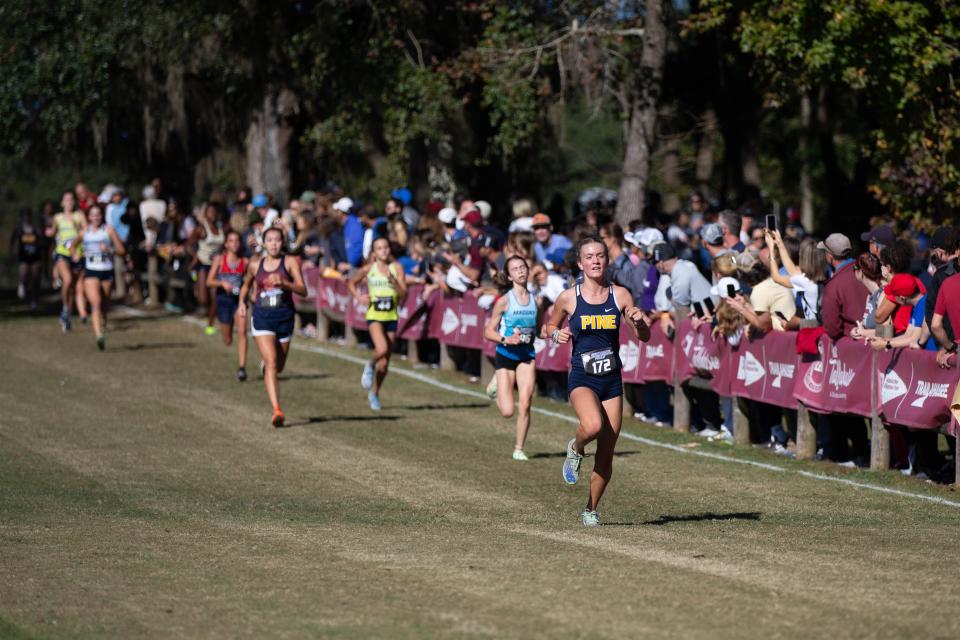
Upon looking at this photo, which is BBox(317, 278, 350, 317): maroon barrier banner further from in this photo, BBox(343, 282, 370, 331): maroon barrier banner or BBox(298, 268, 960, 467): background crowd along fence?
BBox(298, 268, 960, 467): background crowd along fence

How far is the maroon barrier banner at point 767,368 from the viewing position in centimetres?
1567

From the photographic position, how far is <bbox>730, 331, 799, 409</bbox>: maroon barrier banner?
51.4 ft

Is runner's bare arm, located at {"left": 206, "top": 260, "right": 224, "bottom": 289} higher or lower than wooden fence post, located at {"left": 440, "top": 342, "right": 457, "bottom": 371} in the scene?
higher

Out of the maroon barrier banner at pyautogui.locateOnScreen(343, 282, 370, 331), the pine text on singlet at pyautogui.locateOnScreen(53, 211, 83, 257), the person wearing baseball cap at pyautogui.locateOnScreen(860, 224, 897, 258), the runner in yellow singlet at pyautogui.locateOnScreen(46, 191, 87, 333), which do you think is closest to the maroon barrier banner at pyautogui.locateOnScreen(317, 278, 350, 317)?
the maroon barrier banner at pyautogui.locateOnScreen(343, 282, 370, 331)

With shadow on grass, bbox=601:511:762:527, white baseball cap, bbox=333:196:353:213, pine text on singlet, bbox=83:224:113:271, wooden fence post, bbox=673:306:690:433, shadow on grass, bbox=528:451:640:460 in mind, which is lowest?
shadow on grass, bbox=601:511:762:527

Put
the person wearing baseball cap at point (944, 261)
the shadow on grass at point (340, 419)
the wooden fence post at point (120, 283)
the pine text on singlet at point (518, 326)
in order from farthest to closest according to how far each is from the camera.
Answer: the wooden fence post at point (120, 283) → the shadow on grass at point (340, 419) → the pine text on singlet at point (518, 326) → the person wearing baseball cap at point (944, 261)

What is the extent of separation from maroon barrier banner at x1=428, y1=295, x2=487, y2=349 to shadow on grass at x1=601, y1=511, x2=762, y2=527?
936cm

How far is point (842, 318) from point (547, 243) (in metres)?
6.51

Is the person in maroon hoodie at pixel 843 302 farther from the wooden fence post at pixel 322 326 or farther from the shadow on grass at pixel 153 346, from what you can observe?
the wooden fence post at pixel 322 326

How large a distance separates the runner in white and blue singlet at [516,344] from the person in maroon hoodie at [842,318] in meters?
2.68

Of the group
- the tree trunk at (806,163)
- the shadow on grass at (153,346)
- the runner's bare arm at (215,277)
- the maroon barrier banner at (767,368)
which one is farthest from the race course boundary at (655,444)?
the tree trunk at (806,163)

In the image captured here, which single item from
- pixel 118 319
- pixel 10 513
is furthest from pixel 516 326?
pixel 118 319

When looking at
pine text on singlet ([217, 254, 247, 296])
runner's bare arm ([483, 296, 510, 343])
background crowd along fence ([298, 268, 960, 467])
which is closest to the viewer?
background crowd along fence ([298, 268, 960, 467])

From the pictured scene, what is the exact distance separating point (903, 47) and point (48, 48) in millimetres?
18834
